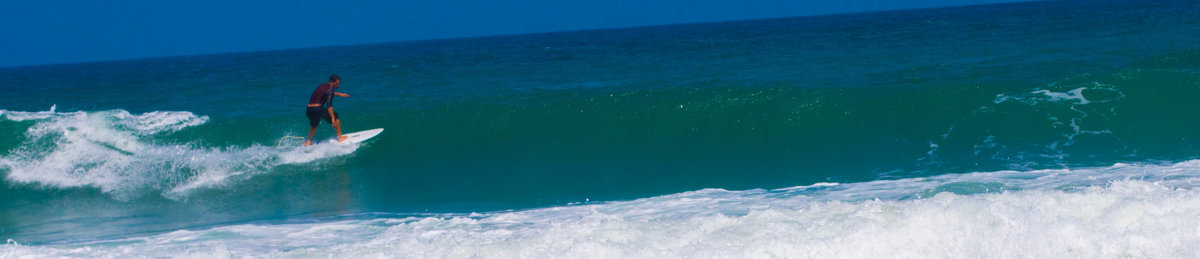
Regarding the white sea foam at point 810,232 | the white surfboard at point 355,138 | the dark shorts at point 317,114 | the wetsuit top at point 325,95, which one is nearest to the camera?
the white sea foam at point 810,232

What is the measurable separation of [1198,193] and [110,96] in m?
30.0

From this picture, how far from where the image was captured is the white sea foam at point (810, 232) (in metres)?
4.62

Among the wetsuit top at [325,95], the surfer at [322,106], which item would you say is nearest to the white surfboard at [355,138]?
the surfer at [322,106]

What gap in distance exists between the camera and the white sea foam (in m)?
4.62

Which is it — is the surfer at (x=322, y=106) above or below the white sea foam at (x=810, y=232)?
above

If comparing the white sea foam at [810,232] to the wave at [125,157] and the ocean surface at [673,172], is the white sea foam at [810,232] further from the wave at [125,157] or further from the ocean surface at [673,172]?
the wave at [125,157]

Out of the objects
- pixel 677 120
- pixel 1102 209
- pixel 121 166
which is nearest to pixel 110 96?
pixel 121 166

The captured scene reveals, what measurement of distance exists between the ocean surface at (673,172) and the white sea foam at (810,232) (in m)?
0.02

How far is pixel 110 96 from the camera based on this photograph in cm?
2748

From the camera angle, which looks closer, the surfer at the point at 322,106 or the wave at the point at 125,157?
the wave at the point at 125,157

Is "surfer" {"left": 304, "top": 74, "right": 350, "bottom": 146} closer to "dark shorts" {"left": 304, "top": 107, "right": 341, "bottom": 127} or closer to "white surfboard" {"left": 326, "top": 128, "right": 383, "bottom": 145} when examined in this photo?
"dark shorts" {"left": 304, "top": 107, "right": 341, "bottom": 127}

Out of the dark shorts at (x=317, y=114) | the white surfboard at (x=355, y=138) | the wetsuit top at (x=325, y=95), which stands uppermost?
the wetsuit top at (x=325, y=95)

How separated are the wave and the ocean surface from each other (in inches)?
2.1

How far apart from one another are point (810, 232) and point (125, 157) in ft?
33.0
